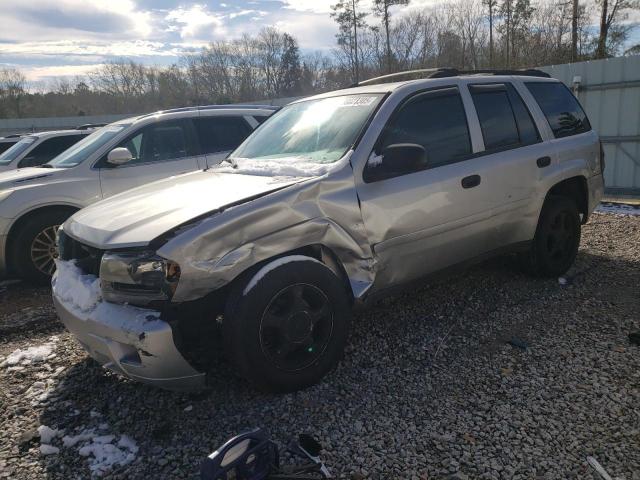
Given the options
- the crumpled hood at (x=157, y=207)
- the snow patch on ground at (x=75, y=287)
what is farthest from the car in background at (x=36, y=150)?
the snow patch on ground at (x=75, y=287)

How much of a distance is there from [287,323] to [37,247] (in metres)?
3.98

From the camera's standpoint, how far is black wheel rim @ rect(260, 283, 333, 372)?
2758 millimetres

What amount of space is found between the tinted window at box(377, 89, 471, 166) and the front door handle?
0.17 m

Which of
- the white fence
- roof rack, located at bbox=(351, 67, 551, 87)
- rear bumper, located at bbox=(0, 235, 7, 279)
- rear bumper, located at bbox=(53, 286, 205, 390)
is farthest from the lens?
the white fence

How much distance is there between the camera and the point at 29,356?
369cm

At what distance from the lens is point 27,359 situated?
3650 millimetres

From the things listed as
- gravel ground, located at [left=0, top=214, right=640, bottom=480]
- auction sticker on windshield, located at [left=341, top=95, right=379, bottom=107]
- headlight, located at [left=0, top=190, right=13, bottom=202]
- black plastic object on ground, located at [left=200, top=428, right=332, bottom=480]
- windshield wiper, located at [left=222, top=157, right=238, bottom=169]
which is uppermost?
auction sticker on windshield, located at [left=341, top=95, right=379, bottom=107]

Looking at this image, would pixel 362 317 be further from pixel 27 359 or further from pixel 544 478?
pixel 27 359

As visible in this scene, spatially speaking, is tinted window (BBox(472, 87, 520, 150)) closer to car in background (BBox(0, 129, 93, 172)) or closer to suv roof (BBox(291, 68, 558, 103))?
suv roof (BBox(291, 68, 558, 103))

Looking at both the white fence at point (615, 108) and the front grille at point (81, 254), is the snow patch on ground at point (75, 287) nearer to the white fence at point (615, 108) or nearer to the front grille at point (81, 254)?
the front grille at point (81, 254)

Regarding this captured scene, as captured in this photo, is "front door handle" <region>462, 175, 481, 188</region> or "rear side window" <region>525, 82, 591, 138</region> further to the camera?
"rear side window" <region>525, 82, 591, 138</region>

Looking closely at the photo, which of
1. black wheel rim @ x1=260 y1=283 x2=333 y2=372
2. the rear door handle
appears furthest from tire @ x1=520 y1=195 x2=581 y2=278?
black wheel rim @ x1=260 y1=283 x2=333 y2=372

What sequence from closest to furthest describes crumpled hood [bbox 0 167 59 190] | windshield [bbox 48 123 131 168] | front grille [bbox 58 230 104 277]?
front grille [bbox 58 230 104 277] → crumpled hood [bbox 0 167 59 190] → windshield [bbox 48 123 131 168]

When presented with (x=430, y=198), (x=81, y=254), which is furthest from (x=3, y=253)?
(x=430, y=198)
